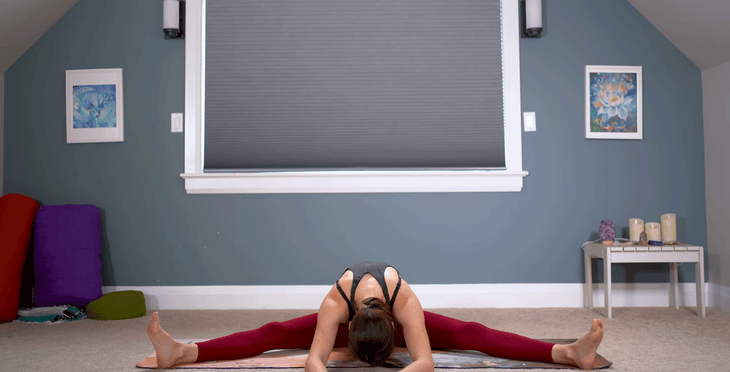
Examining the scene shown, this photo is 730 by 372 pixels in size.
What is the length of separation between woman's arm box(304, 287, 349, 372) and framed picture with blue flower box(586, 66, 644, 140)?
8.18 feet

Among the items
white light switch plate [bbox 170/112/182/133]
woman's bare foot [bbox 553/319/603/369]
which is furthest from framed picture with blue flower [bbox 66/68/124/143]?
woman's bare foot [bbox 553/319/603/369]

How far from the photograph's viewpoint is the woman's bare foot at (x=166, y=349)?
1801mm

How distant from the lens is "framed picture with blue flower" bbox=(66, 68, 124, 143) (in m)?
3.30

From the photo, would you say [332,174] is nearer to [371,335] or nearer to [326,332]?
[326,332]

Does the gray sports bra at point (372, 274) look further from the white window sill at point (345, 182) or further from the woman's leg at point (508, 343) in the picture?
the white window sill at point (345, 182)

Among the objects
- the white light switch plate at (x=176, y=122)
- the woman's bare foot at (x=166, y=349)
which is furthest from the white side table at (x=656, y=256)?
the white light switch plate at (x=176, y=122)

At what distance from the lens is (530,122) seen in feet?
10.9

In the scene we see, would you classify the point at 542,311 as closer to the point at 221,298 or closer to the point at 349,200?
the point at 349,200

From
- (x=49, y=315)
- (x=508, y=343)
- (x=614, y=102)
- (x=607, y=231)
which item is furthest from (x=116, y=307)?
(x=614, y=102)

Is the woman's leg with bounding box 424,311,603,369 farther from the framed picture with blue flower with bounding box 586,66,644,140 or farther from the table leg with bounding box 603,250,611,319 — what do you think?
the framed picture with blue flower with bounding box 586,66,644,140

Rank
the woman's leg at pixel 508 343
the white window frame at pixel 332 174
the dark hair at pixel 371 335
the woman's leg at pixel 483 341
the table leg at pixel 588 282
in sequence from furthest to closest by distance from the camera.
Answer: the white window frame at pixel 332 174
the table leg at pixel 588 282
the woman's leg at pixel 483 341
the woman's leg at pixel 508 343
the dark hair at pixel 371 335

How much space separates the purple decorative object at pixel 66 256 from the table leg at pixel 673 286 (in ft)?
13.1

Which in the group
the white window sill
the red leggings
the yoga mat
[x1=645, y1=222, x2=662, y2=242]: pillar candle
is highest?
the white window sill

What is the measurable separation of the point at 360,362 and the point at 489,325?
107 cm
